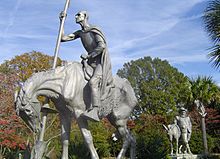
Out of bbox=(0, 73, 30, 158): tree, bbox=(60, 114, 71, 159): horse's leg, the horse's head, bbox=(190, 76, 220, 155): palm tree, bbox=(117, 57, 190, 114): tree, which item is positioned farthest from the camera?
bbox=(117, 57, 190, 114): tree

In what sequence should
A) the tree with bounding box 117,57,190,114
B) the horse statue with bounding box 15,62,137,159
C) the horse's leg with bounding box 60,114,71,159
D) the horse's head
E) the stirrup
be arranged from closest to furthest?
the horse's head, the horse statue with bounding box 15,62,137,159, the stirrup, the horse's leg with bounding box 60,114,71,159, the tree with bounding box 117,57,190,114

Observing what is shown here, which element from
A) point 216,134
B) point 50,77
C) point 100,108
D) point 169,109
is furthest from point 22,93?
point 169,109

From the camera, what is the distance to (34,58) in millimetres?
25609

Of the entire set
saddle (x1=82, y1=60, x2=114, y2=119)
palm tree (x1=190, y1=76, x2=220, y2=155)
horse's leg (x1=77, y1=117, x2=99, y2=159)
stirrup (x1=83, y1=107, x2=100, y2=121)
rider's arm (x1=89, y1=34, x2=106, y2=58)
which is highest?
palm tree (x1=190, y1=76, x2=220, y2=155)

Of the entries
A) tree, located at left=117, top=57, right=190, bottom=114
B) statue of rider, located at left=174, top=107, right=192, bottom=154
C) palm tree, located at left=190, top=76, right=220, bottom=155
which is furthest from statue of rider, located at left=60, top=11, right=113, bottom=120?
tree, located at left=117, top=57, right=190, bottom=114

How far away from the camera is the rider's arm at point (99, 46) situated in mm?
5086

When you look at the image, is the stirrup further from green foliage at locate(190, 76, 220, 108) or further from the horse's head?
green foliage at locate(190, 76, 220, 108)

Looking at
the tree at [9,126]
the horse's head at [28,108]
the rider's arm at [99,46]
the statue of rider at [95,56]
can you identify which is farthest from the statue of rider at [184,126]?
the horse's head at [28,108]

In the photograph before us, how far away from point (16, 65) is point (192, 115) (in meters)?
15.3

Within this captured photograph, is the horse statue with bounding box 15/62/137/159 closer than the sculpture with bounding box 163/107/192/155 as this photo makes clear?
Yes

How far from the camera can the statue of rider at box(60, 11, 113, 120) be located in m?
4.92

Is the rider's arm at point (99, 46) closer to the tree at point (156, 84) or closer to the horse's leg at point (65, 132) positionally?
the horse's leg at point (65, 132)

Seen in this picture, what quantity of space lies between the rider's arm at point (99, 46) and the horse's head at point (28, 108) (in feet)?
4.17

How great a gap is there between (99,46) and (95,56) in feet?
0.62
